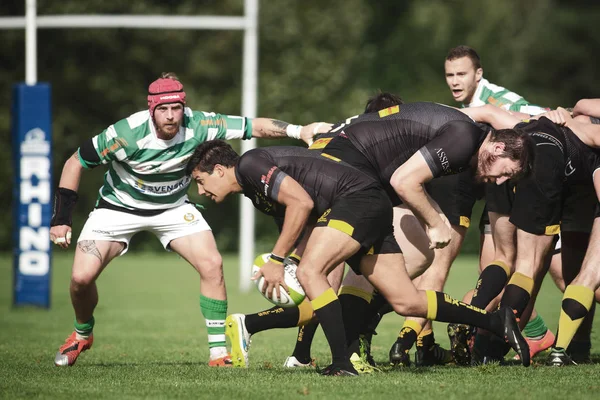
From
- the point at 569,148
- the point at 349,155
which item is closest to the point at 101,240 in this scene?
the point at 349,155

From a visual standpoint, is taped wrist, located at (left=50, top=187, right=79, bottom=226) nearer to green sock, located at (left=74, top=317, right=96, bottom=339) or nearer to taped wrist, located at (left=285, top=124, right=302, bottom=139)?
green sock, located at (left=74, top=317, right=96, bottom=339)

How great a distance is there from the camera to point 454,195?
7785mm

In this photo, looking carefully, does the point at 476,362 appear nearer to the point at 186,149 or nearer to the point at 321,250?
the point at 321,250

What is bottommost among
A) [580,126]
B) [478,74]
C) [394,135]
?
[394,135]

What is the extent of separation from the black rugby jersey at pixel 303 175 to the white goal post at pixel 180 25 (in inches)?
322

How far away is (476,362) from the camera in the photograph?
291 inches

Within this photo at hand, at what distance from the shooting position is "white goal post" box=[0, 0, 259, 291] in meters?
14.1

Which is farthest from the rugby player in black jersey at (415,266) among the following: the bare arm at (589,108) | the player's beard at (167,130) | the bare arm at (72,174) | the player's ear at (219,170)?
the bare arm at (72,174)

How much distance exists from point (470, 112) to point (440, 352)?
1.90 meters

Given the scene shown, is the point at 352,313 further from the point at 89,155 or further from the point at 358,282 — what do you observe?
the point at 89,155

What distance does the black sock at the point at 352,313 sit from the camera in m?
6.80

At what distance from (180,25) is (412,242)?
28.1 ft

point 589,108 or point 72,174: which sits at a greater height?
point 589,108

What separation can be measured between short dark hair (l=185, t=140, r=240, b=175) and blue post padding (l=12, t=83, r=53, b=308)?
23.6ft
